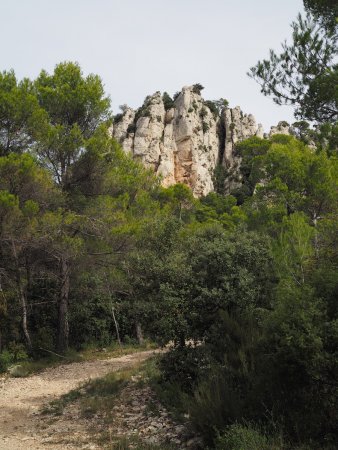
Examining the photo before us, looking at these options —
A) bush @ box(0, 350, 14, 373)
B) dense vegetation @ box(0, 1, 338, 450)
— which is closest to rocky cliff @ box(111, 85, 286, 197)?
dense vegetation @ box(0, 1, 338, 450)

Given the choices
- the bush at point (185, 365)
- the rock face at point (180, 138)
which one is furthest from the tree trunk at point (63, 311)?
the rock face at point (180, 138)

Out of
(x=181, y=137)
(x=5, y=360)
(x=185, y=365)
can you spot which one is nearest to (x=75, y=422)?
(x=185, y=365)

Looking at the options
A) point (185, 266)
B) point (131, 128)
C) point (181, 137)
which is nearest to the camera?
point (185, 266)

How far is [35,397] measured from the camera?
9.25 metres

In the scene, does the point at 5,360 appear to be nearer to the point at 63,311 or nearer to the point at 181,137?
the point at 63,311

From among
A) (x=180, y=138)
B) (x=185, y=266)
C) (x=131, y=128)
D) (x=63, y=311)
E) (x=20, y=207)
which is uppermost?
(x=131, y=128)

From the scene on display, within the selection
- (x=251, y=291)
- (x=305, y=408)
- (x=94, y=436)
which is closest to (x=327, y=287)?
(x=305, y=408)

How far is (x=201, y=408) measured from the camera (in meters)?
5.67

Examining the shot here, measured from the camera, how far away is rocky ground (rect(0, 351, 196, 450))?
6.12 m

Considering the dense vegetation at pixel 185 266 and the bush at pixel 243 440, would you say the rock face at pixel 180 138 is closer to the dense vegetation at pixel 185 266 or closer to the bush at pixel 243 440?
the dense vegetation at pixel 185 266

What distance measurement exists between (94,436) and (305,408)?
10.8ft

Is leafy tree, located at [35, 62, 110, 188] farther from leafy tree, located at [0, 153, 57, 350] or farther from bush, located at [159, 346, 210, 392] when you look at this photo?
bush, located at [159, 346, 210, 392]

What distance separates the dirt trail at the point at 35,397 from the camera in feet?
21.0

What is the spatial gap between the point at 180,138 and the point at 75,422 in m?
45.7
